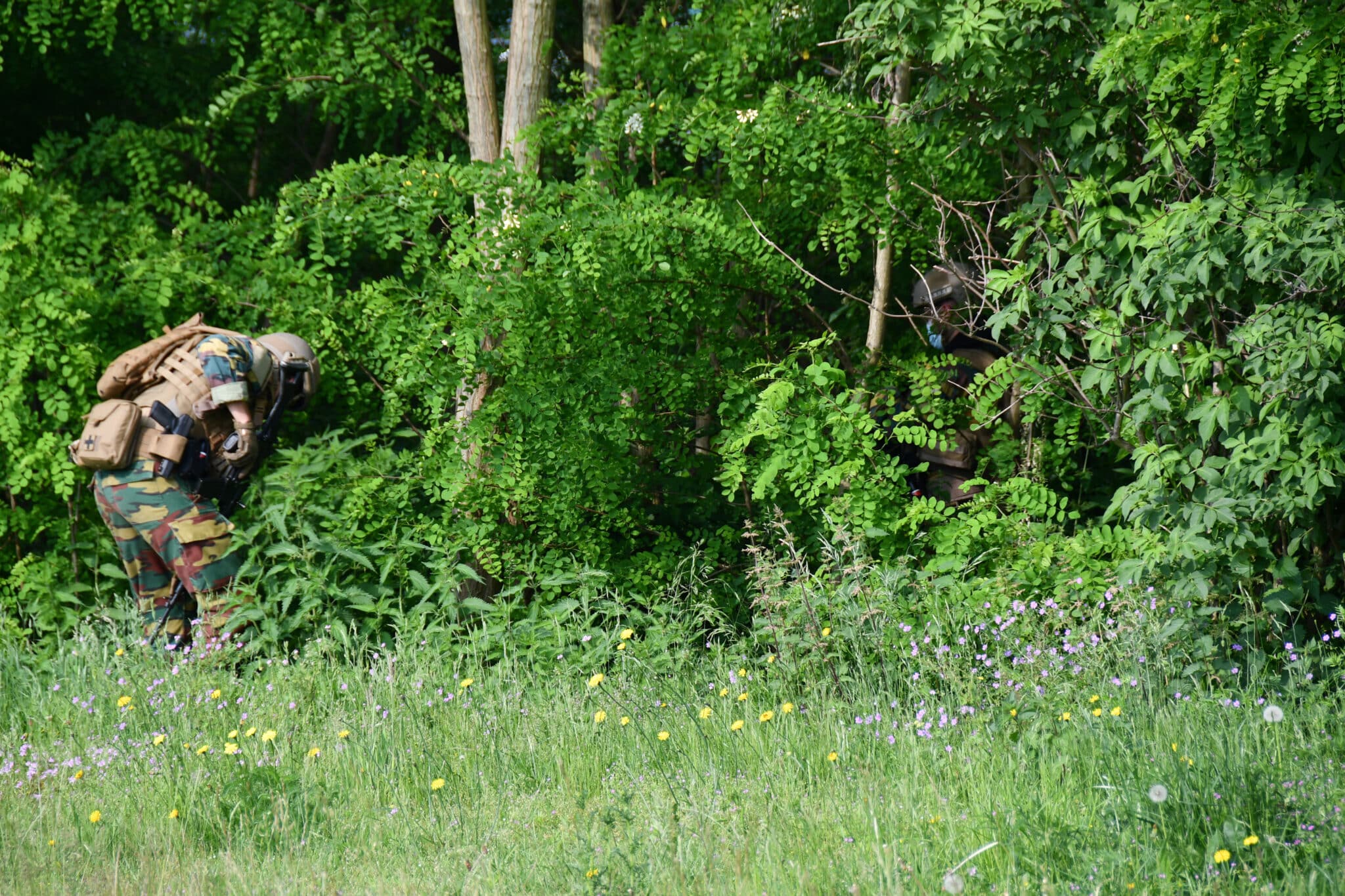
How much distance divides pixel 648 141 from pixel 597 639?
233 centimetres

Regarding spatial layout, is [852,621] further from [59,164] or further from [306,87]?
[59,164]

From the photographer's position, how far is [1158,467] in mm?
3838

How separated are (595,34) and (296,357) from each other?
227 centimetres

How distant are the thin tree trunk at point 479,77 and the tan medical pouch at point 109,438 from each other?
2128 mm

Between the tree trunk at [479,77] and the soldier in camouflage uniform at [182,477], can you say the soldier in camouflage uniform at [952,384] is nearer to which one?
the tree trunk at [479,77]

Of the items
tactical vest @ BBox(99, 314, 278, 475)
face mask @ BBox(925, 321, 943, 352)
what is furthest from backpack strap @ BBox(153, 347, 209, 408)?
face mask @ BBox(925, 321, 943, 352)

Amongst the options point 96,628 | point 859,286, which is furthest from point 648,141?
point 96,628

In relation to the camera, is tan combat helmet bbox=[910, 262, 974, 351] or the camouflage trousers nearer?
the camouflage trousers

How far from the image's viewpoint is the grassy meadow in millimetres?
2645

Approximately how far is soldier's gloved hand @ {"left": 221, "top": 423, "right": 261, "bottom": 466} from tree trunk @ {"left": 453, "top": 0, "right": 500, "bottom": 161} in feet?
5.79

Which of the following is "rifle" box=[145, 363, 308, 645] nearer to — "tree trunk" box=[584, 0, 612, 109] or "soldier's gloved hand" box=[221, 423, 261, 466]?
"soldier's gloved hand" box=[221, 423, 261, 466]

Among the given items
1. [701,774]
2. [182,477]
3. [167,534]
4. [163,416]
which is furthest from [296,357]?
[701,774]

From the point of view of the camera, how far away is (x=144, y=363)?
555 cm

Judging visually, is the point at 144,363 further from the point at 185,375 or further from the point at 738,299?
the point at 738,299
